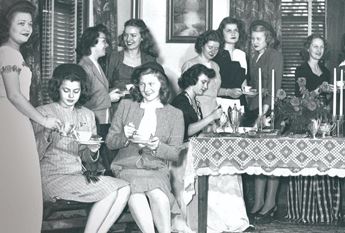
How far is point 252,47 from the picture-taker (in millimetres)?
6406

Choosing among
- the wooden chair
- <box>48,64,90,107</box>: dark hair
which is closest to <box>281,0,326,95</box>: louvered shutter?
the wooden chair

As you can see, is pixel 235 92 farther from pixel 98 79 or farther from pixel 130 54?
pixel 98 79

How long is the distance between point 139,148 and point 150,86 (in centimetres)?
37

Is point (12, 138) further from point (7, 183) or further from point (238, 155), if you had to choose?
point (238, 155)

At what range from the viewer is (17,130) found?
479 centimetres

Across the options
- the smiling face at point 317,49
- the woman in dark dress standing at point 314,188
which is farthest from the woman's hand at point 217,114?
the smiling face at point 317,49

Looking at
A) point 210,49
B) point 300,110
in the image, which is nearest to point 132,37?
point 210,49

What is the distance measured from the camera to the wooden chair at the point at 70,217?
496 cm

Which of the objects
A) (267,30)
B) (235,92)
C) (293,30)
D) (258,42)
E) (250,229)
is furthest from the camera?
(293,30)

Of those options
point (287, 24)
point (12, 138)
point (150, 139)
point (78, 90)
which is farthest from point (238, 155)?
point (287, 24)

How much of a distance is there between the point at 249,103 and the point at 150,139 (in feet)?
4.94

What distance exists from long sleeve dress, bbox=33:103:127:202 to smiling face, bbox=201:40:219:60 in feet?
4.05

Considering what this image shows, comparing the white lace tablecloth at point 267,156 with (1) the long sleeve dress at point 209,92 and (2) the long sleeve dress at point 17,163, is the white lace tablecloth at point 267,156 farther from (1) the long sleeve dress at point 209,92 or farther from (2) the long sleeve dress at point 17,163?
(2) the long sleeve dress at point 17,163

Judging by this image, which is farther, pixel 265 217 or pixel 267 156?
pixel 265 217
